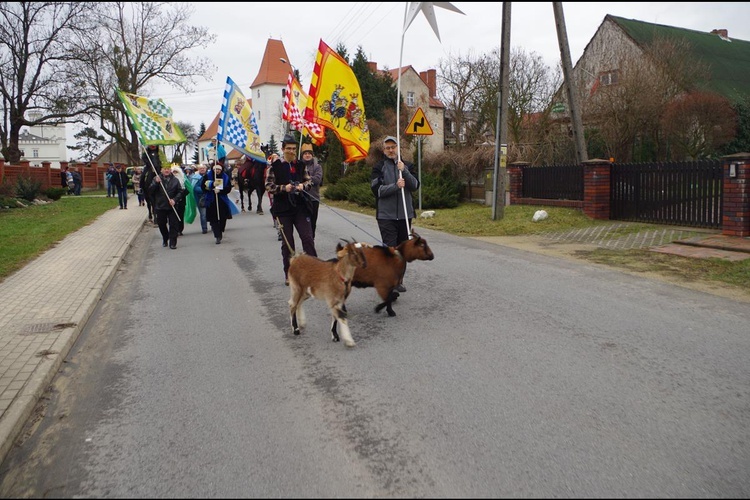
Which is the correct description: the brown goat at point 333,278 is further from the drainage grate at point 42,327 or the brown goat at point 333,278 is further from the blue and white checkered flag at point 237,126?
the blue and white checkered flag at point 237,126

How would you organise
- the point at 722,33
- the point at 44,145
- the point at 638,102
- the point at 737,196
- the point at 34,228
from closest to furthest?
the point at 737,196 → the point at 34,228 → the point at 638,102 → the point at 722,33 → the point at 44,145

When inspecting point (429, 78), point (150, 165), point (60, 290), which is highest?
point (429, 78)

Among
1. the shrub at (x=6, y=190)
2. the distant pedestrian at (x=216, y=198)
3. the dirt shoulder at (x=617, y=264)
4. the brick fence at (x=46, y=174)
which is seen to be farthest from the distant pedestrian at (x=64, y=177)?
the dirt shoulder at (x=617, y=264)

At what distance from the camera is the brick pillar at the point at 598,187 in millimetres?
15445

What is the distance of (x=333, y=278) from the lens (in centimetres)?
571

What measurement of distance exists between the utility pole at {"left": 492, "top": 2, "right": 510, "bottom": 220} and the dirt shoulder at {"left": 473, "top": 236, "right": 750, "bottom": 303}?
243 cm

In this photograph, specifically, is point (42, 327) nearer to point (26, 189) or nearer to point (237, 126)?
point (237, 126)

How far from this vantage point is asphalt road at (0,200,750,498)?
3.36 metres

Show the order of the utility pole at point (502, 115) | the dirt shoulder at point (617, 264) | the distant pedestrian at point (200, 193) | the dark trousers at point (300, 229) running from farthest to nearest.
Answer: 1. the utility pole at point (502, 115)
2. the distant pedestrian at point (200, 193)
3. the dark trousers at point (300, 229)
4. the dirt shoulder at point (617, 264)

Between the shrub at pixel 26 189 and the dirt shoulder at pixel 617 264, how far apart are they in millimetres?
20782

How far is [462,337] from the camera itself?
594 centimetres

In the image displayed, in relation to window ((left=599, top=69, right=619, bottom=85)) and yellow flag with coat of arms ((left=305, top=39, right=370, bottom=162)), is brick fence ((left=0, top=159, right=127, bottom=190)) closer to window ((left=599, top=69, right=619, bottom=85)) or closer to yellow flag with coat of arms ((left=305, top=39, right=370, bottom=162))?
yellow flag with coat of arms ((left=305, top=39, right=370, bottom=162))

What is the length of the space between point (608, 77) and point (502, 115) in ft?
50.5

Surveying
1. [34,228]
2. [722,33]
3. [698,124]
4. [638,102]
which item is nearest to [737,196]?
[638,102]
